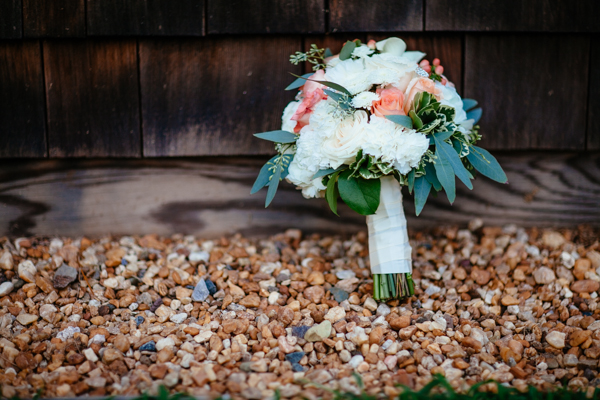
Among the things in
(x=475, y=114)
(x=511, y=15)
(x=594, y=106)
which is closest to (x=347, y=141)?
(x=475, y=114)

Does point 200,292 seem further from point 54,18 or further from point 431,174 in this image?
point 54,18

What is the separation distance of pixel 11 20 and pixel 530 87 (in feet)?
6.93

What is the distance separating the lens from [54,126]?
178 centimetres

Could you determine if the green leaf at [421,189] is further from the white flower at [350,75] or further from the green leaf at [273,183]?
the green leaf at [273,183]

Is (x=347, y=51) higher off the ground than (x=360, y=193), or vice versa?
(x=347, y=51)

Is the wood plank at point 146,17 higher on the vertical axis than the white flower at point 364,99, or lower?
higher

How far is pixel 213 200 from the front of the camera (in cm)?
190

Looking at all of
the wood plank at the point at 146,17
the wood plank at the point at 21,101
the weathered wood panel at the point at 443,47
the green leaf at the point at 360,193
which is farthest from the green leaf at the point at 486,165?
the wood plank at the point at 21,101

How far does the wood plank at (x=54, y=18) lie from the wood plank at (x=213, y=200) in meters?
0.52

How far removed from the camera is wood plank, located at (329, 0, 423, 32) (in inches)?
66.7

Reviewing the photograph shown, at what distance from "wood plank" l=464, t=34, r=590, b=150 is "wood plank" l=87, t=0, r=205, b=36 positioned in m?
1.12

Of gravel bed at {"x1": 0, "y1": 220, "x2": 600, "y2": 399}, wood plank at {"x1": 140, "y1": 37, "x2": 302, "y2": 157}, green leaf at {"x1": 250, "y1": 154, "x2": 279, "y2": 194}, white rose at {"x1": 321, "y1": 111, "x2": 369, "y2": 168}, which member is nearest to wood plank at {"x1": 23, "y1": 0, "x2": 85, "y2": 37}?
wood plank at {"x1": 140, "y1": 37, "x2": 302, "y2": 157}

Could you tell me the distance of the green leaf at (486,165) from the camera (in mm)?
1291

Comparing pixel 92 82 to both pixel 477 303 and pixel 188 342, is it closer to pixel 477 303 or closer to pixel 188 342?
pixel 188 342
